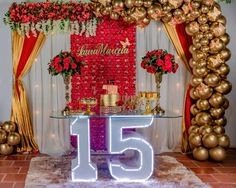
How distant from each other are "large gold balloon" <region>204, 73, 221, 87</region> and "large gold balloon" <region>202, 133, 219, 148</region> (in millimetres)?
741

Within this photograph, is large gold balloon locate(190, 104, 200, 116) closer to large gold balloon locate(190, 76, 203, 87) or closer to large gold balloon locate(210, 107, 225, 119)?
large gold balloon locate(210, 107, 225, 119)

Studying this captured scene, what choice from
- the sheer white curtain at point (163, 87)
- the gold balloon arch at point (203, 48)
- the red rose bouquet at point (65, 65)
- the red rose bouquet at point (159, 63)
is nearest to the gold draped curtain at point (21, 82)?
the gold balloon arch at point (203, 48)

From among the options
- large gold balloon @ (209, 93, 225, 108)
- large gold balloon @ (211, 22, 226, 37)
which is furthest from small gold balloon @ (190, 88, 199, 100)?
large gold balloon @ (211, 22, 226, 37)

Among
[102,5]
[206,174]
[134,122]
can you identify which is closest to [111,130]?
[134,122]

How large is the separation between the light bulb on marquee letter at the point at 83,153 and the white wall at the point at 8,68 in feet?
7.54

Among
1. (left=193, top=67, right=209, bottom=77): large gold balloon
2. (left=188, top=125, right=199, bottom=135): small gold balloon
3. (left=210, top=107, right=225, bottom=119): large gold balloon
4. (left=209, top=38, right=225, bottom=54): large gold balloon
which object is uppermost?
(left=209, top=38, right=225, bottom=54): large gold balloon

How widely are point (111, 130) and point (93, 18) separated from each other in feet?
7.32

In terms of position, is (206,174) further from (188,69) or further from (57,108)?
(57,108)

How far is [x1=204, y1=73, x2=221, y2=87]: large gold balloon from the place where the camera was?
527cm

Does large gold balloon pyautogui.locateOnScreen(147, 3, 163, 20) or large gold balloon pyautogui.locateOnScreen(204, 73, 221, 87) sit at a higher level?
large gold balloon pyautogui.locateOnScreen(147, 3, 163, 20)

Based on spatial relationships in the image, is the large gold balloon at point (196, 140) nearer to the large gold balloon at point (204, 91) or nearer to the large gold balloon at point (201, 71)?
the large gold balloon at point (204, 91)

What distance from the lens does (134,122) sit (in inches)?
169

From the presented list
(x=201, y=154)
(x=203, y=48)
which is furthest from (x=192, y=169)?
(x=203, y=48)

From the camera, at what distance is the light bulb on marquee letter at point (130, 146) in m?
4.24
